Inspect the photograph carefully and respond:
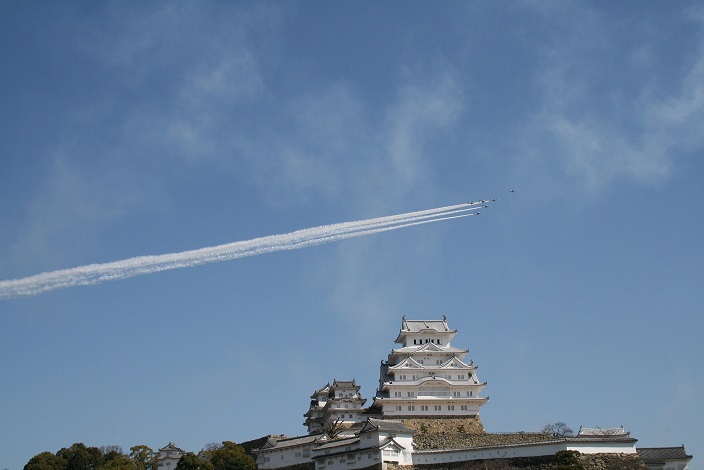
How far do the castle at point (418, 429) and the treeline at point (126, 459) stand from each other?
2377mm

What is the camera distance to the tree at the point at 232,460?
5825 cm

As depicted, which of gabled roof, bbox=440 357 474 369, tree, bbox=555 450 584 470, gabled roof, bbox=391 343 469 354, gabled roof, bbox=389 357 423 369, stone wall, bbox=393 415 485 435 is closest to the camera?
tree, bbox=555 450 584 470

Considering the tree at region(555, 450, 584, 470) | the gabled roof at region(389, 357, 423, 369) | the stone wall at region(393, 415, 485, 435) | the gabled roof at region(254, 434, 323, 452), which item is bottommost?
the tree at region(555, 450, 584, 470)

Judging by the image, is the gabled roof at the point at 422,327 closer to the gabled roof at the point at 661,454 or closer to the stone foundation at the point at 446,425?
the stone foundation at the point at 446,425

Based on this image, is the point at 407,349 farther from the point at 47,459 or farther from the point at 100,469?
the point at 47,459

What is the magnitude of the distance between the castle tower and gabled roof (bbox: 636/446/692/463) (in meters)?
15.0

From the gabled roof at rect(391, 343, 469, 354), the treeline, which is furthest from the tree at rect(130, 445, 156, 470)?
the gabled roof at rect(391, 343, 469, 354)

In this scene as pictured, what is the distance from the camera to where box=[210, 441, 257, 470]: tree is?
58.2m

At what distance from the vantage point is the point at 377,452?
53312mm

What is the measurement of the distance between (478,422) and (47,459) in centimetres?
3577

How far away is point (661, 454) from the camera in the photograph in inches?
2137

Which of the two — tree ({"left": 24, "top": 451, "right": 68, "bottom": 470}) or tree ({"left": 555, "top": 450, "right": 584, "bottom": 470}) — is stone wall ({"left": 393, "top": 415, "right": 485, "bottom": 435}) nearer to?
tree ({"left": 555, "top": 450, "right": 584, "bottom": 470})

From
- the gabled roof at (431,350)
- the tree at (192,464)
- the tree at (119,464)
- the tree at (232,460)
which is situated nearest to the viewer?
the tree at (192,464)

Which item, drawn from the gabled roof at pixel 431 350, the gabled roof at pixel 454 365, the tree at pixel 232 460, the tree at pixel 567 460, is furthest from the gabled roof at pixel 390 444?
the gabled roof at pixel 431 350
